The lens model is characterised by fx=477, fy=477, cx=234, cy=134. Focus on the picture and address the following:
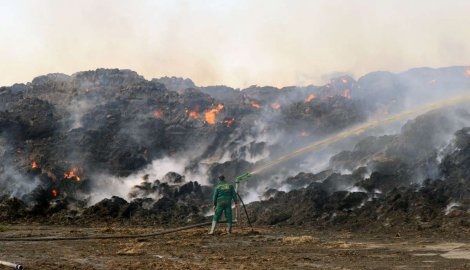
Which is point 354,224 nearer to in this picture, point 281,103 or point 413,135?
point 413,135

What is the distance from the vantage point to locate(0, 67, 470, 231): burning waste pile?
23.1 m

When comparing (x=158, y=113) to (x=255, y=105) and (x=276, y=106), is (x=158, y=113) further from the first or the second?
(x=276, y=106)

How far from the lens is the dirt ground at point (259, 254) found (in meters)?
9.63

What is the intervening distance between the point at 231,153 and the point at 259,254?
3357 cm

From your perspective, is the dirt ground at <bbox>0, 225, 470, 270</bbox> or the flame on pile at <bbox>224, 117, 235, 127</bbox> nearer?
the dirt ground at <bbox>0, 225, 470, 270</bbox>

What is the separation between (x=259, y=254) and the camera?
11836 millimetres

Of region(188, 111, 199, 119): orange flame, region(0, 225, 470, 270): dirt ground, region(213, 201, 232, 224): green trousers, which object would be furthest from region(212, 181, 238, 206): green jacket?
region(188, 111, 199, 119): orange flame

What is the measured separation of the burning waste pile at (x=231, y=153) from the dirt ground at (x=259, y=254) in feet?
16.6

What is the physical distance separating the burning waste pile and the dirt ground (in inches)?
200

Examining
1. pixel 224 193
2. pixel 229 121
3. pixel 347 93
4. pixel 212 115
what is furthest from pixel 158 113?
pixel 224 193

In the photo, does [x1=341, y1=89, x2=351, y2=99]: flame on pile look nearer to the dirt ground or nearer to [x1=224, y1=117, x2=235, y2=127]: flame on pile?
[x1=224, y1=117, x2=235, y2=127]: flame on pile

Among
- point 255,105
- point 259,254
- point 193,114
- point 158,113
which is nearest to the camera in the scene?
point 259,254

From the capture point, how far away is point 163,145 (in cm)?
4625

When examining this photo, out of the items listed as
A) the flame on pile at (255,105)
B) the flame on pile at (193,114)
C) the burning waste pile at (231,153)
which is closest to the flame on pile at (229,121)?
the burning waste pile at (231,153)
